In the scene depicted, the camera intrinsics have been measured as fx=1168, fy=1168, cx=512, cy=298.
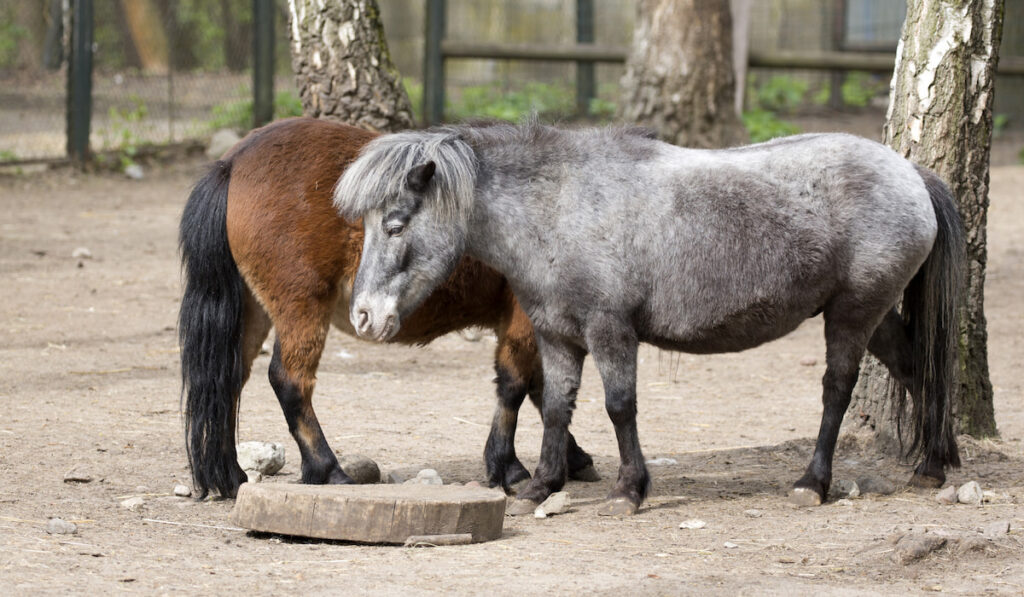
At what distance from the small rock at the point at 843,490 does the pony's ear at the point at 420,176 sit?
→ 2.18m

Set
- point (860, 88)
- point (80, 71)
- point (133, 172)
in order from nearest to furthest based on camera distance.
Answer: point (80, 71) < point (133, 172) < point (860, 88)

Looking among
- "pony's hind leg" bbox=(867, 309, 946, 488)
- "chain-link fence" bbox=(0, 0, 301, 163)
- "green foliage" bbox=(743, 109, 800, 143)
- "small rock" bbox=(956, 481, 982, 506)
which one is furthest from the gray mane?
"green foliage" bbox=(743, 109, 800, 143)

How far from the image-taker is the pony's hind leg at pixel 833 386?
191 inches

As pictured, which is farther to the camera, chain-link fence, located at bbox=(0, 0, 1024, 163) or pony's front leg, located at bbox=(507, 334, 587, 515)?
chain-link fence, located at bbox=(0, 0, 1024, 163)

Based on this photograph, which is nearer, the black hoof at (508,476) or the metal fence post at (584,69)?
the black hoof at (508,476)

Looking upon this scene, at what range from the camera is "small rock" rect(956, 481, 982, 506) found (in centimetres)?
489

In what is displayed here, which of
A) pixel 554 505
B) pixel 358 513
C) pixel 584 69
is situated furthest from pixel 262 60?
pixel 358 513

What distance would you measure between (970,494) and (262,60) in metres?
11.3

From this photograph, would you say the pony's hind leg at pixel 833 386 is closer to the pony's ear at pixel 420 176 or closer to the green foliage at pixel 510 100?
the pony's ear at pixel 420 176

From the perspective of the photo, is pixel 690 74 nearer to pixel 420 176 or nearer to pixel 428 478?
pixel 428 478

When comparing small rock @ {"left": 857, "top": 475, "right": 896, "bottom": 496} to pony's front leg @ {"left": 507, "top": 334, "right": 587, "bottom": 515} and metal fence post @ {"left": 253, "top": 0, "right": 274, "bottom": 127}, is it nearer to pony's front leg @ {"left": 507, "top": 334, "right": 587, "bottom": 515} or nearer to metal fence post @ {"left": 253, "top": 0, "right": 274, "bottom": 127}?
pony's front leg @ {"left": 507, "top": 334, "right": 587, "bottom": 515}

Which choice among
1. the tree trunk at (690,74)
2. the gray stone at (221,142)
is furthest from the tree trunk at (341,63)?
the gray stone at (221,142)

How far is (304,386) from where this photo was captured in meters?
4.90

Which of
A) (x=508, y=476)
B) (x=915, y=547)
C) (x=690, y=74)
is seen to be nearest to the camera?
(x=915, y=547)
